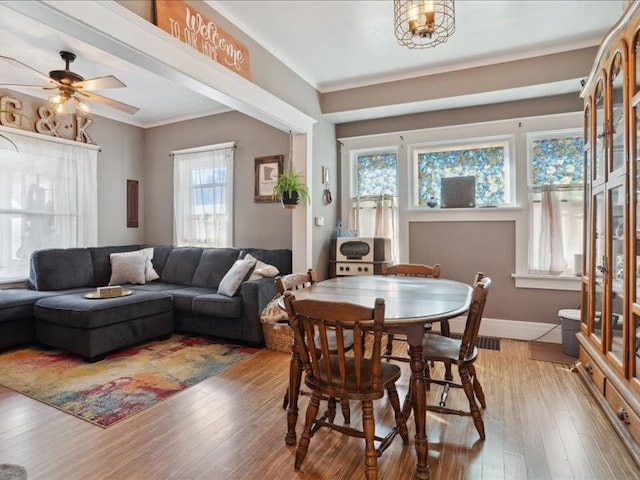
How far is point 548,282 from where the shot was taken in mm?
3703

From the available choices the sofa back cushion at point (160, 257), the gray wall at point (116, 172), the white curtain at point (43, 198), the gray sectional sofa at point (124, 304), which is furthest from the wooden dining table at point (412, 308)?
the gray wall at point (116, 172)

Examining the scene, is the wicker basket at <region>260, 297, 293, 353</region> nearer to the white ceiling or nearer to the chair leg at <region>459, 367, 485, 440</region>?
the chair leg at <region>459, 367, 485, 440</region>

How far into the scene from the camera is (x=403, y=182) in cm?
433

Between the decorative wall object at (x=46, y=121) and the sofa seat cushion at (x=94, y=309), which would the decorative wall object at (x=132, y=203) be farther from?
the sofa seat cushion at (x=94, y=309)

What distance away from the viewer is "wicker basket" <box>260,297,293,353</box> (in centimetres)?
334

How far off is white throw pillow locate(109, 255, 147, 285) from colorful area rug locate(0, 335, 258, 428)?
111cm

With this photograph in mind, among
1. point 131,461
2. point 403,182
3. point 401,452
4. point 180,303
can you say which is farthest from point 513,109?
point 131,461

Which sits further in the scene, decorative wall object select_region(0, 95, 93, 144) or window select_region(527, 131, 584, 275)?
decorative wall object select_region(0, 95, 93, 144)

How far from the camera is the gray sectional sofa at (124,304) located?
3.15m

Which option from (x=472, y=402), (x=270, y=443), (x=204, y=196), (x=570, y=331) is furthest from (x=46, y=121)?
(x=570, y=331)

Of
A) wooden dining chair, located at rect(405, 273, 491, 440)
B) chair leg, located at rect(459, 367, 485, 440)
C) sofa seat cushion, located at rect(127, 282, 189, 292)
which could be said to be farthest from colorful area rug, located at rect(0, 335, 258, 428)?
chair leg, located at rect(459, 367, 485, 440)

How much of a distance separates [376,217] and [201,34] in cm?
270

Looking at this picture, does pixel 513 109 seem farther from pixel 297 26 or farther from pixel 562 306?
pixel 297 26

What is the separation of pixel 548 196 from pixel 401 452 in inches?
120
